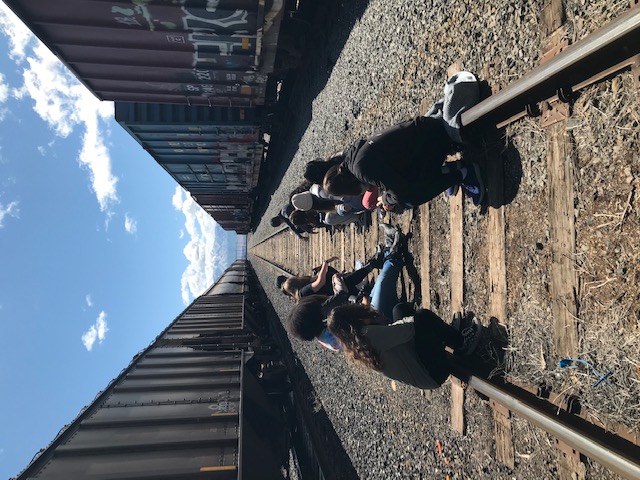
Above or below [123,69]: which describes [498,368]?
below

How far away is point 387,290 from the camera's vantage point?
502 cm

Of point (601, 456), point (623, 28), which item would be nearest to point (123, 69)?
point (623, 28)

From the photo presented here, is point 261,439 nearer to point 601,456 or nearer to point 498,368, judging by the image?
point 498,368

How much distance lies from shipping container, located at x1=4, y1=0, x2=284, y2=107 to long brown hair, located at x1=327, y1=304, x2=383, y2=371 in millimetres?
6844

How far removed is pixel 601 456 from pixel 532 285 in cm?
121

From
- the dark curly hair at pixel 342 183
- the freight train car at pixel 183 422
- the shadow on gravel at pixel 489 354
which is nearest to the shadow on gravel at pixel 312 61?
the dark curly hair at pixel 342 183

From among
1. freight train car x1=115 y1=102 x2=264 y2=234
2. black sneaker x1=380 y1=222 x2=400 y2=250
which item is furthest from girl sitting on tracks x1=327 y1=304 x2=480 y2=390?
freight train car x1=115 y1=102 x2=264 y2=234

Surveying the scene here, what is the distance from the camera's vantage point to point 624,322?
2.38 metres

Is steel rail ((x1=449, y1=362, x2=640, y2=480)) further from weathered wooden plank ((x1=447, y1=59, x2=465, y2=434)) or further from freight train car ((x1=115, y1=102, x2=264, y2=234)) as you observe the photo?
freight train car ((x1=115, y1=102, x2=264, y2=234))

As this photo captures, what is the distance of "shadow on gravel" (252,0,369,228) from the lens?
26.2ft

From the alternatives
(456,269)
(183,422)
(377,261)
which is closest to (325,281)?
(377,261)

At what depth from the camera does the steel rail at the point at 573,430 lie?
6.90 ft

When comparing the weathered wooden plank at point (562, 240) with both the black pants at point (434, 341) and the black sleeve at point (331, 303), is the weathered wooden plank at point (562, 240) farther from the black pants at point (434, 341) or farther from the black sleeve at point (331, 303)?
the black sleeve at point (331, 303)

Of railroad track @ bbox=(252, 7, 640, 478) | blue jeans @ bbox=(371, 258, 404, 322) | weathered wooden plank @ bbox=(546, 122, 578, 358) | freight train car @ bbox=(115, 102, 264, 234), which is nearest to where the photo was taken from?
railroad track @ bbox=(252, 7, 640, 478)
